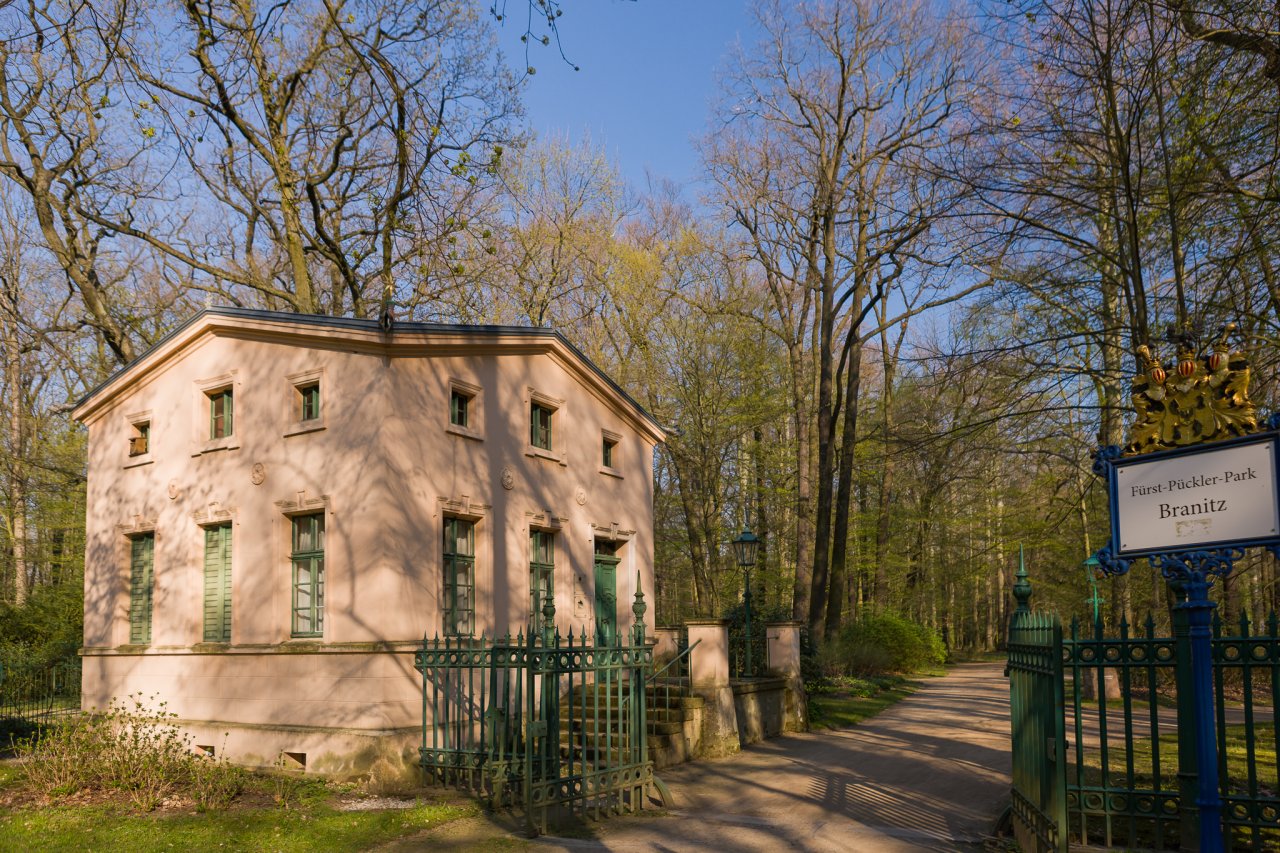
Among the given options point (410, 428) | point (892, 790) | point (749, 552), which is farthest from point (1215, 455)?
point (749, 552)

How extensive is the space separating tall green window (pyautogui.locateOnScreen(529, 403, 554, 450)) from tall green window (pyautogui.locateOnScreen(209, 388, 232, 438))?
16.1 feet

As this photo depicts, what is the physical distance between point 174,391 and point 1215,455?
52.9ft

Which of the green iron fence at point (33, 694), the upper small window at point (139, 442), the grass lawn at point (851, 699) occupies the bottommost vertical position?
the grass lawn at point (851, 699)

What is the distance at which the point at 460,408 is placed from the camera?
1565cm

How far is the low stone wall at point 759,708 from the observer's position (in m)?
16.1

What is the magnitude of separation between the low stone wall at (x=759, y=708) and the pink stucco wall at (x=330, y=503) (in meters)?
3.19

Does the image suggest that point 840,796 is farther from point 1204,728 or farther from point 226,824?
point 1204,728

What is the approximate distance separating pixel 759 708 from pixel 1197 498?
40.0 ft

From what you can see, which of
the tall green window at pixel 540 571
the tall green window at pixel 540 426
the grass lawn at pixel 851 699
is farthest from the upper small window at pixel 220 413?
the grass lawn at pixel 851 699

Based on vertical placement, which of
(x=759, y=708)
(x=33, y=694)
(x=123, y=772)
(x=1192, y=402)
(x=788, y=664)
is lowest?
(x=33, y=694)

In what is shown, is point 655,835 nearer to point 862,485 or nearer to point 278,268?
point 278,268

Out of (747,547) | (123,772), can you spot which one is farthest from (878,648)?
(123,772)

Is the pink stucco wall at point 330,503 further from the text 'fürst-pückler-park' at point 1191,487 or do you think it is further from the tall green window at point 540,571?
the text 'fürst-pückler-park' at point 1191,487

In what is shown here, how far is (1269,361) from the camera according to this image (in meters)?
10.5
